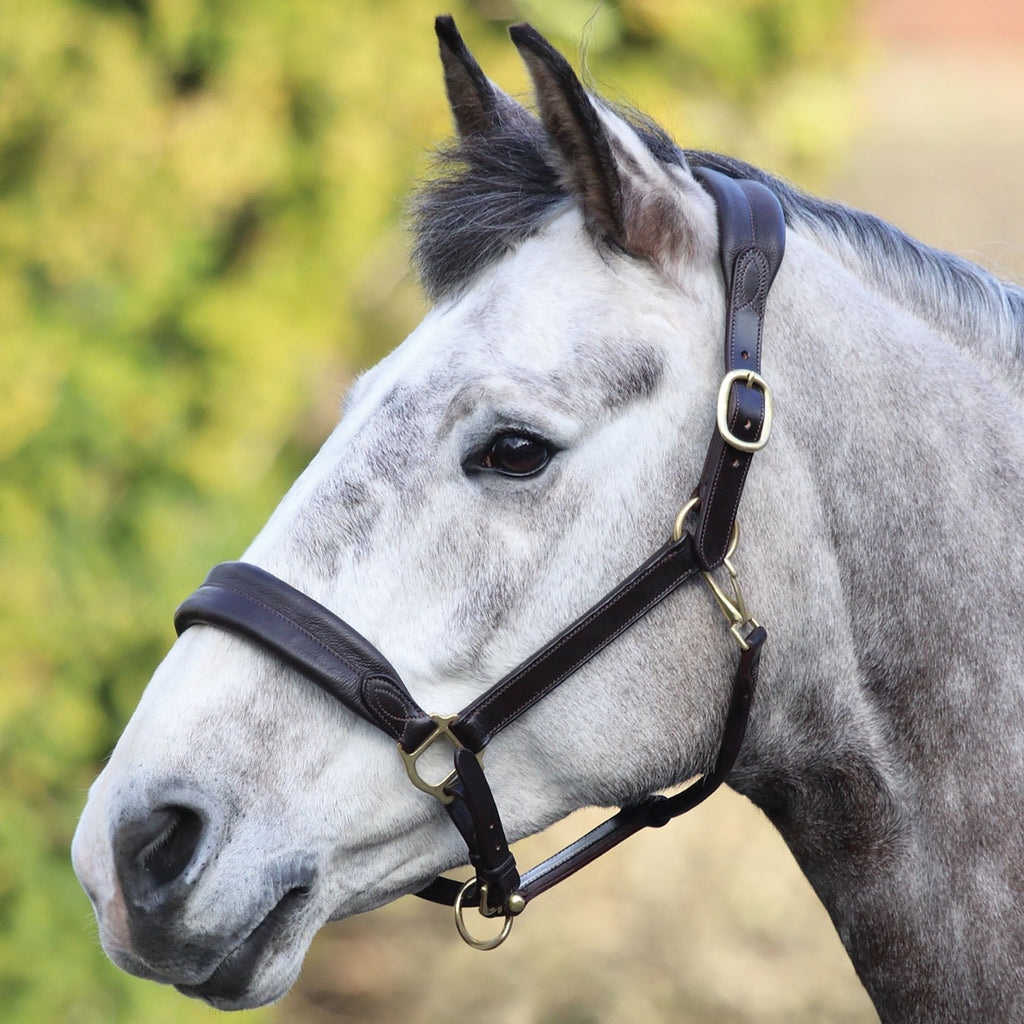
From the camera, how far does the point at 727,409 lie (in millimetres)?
1626

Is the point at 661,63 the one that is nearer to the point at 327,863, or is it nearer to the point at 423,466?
the point at 423,466

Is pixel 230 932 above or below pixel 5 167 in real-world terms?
below

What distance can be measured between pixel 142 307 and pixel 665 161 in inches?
94.5

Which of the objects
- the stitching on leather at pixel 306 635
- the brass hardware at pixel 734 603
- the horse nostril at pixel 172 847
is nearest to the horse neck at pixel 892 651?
the brass hardware at pixel 734 603

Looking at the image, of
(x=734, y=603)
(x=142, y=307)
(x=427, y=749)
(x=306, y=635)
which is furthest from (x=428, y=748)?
(x=142, y=307)

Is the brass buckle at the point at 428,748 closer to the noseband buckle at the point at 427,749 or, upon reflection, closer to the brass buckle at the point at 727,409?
the noseband buckle at the point at 427,749

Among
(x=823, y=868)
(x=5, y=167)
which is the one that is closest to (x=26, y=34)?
(x=5, y=167)

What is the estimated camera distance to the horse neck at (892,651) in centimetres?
171

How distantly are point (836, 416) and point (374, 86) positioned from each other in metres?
2.85

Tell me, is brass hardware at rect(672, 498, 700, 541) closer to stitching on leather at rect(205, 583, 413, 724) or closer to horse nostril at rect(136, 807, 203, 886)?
stitching on leather at rect(205, 583, 413, 724)

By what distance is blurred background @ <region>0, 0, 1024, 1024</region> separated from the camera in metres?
3.46

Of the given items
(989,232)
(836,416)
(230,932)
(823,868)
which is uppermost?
(836,416)

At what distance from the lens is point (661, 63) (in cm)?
506

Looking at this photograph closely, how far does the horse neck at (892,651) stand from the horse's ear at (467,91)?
1.88ft
